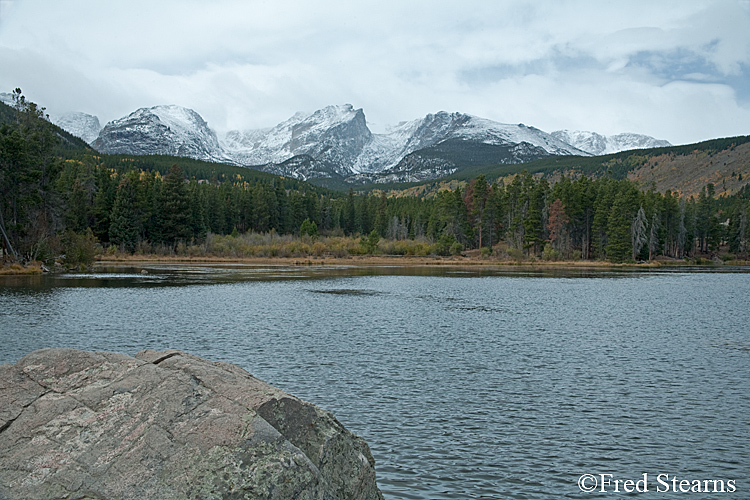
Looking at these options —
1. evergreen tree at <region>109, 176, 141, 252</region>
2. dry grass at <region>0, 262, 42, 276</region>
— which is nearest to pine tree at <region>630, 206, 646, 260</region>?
evergreen tree at <region>109, 176, 141, 252</region>

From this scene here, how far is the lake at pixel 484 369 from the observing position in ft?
36.4

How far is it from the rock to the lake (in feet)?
11.6

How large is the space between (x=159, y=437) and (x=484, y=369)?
15077 mm

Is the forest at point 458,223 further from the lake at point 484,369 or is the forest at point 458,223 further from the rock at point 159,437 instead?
the rock at point 159,437

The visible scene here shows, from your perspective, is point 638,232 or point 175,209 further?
point 175,209

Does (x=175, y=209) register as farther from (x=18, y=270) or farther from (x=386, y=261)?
(x=18, y=270)

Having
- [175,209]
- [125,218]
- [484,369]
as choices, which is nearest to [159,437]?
[484,369]

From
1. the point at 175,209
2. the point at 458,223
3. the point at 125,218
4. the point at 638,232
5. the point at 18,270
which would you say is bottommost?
the point at 18,270

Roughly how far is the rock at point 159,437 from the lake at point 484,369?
3532 millimetres

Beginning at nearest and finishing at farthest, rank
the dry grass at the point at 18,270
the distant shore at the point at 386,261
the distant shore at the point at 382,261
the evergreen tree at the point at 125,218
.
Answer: the dry grass at the point at 18,270 < the evergreen tree at the point at 125,218 < the distant shore at the point at 382,261 < the distant shore at the point at 386,261

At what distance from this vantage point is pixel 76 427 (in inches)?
248

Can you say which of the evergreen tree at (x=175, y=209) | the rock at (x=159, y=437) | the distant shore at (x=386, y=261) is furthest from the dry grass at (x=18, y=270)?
the rock at (x=159, y=437)

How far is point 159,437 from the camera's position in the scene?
6129mm

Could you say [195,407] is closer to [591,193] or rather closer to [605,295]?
[605,295]
